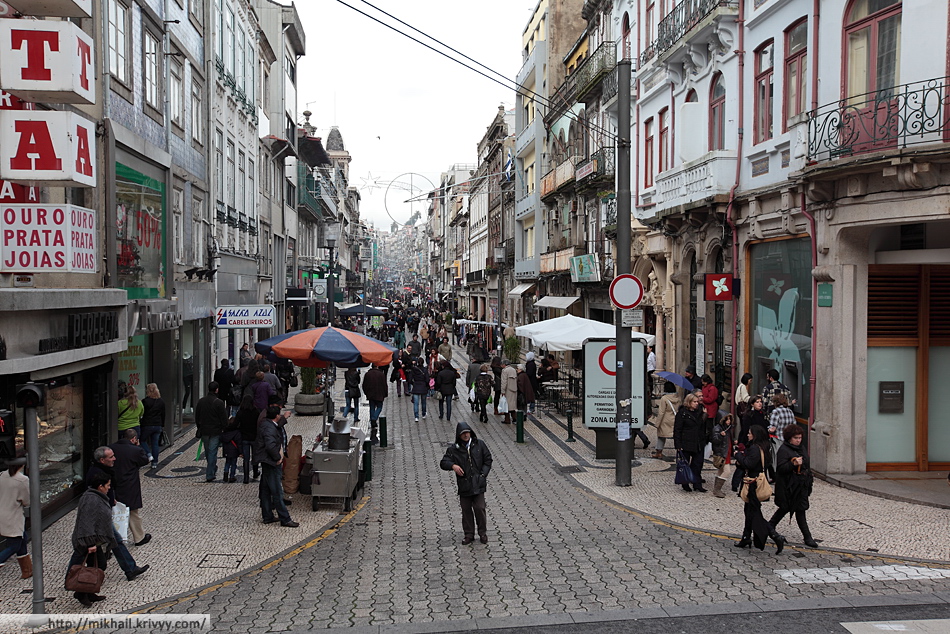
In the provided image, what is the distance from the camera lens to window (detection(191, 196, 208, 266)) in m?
20.6

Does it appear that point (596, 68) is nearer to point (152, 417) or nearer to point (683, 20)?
point (683, 20)

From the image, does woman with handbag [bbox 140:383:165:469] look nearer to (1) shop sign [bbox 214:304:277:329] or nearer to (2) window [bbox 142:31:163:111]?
(1) shop sign [bbox 214:304:277:329]

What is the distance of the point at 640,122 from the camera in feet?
77.8

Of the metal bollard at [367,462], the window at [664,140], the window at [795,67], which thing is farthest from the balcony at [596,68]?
the metal bollard at [367,462]

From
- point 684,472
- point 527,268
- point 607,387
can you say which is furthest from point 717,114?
point 527,268

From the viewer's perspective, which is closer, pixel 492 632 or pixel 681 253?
pixel 492 632

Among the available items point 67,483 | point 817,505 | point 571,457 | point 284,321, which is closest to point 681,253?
point 571,457

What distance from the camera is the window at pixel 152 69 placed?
16109 millimetres

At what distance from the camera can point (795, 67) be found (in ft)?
48.0

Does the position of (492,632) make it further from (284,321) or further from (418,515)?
(284,321)

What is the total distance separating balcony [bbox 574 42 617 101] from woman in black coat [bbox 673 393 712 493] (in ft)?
55.5

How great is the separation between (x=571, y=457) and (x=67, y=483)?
344 inches

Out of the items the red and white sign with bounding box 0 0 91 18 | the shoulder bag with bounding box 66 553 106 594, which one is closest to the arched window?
the red and white sign with bounding box 0 0 91 18

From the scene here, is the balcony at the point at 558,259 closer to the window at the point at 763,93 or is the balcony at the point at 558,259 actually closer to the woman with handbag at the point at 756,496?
the window at the point at 763,93
